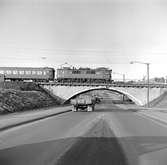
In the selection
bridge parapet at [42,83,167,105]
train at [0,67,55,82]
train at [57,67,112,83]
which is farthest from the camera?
train at [57,67,112,83]

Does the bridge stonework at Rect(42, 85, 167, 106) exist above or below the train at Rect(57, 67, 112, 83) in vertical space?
below

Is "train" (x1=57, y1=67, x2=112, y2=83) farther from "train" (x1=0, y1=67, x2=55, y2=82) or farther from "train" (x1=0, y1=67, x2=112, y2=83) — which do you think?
"train" (x1=0, y1=67, x2=55, y2=82)

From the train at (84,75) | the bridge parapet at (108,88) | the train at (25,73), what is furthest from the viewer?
the train at (84,75)

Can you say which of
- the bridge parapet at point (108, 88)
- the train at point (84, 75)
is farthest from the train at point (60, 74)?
the bridge parapet at point (108, 88)

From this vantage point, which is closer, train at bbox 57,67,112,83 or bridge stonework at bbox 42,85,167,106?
bridge stonework at bbox 42,85,167,106

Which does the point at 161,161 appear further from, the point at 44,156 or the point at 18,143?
the point at 18,143

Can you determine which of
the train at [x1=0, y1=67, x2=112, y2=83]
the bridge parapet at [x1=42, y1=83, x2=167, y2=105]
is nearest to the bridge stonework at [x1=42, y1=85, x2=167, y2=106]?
the bridge parapet at [x1=42, y1=83, x2=167, y2=105]

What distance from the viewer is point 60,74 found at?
7031 centimetres

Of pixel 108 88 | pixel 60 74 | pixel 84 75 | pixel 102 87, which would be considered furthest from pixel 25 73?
pixel 108 88

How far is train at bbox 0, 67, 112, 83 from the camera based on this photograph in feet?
225

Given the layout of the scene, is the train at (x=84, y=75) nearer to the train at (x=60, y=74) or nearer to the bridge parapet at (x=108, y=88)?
the train at (x=60, y=74)

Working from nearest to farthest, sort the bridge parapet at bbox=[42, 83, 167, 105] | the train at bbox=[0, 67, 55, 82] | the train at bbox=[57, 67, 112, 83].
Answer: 1. the bridge parapet at bbox=[42, 83, 167, 105]
2. the train at bbox=[0, 67, 55, 82]
3. the train at bbox=[57, 67, 112, 83]

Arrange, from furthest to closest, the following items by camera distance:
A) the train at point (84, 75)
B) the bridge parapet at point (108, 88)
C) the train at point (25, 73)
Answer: the train at point (84, 75) < the train at point (25, 73) < the bridge parapet at point (108, 88)

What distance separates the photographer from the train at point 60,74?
68625 mm
